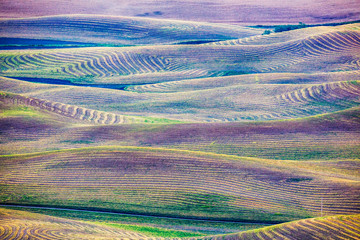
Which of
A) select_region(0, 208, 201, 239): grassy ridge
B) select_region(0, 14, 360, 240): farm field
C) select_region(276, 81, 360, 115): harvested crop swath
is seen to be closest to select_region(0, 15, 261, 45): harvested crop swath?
select_region(0, 14, 360, 240): farm field

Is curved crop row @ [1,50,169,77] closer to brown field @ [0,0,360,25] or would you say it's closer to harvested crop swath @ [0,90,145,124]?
harvested crop swath @ [0,90,145,124]

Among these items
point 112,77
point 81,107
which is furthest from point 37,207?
point 112,77

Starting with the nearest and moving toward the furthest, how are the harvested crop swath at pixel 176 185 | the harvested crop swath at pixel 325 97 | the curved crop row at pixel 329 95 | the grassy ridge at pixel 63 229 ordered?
the grassy ridge at pixel 63 229 < the harvested crop swath at pixel 176 185 < the harvested crop swath at pixel 325 97 < the curved crop row at pixel 329 95

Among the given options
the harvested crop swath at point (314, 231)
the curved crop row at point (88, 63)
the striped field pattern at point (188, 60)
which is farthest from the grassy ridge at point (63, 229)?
the curved crop row at point (88, 63)

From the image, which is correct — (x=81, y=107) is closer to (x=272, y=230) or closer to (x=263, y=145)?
(x=263, y=145)

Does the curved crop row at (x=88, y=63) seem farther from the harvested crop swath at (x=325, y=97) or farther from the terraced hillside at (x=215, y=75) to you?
the harvested crop swath at (x=325, y=97)

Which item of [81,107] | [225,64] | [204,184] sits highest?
[225,64]

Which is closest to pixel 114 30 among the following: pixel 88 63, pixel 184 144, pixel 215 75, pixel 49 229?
pixel 88 63
